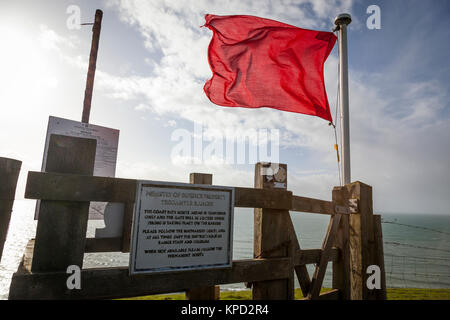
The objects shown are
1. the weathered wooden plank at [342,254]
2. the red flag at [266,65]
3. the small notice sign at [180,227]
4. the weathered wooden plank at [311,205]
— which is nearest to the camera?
the small notice sign at [180,227]

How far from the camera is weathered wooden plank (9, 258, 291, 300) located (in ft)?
6.67

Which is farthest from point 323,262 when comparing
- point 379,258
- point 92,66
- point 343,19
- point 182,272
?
point 92,66

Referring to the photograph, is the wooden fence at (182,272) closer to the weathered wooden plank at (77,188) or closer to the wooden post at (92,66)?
the weathered wooden plank at (77,188)

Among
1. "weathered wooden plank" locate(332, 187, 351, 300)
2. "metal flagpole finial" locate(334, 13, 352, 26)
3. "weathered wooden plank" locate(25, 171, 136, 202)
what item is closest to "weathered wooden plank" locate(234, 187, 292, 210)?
"weathered wooden plank" locate(25, 171, 136, 202)

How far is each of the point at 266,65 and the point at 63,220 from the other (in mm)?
6144

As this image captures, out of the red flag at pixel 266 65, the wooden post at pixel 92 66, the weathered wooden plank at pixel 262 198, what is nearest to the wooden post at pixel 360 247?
the weathered wooden plank at pixel 262 198

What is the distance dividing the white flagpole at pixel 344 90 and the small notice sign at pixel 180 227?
4246 mm

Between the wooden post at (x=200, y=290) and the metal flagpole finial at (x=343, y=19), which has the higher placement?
the metal flagpole finial at (x=343, y=19)

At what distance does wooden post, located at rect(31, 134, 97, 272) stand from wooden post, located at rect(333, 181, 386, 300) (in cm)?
415

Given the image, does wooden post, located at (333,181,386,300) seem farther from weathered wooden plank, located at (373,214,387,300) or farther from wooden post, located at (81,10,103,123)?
wooden post, located at (81,10,103,123)

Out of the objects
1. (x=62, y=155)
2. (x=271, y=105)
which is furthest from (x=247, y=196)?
(x=271, y=105)

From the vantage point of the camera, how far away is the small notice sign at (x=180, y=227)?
2475 mm

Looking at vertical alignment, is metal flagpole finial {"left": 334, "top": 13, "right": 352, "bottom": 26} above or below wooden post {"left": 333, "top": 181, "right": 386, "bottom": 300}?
above

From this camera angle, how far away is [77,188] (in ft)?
7.53
